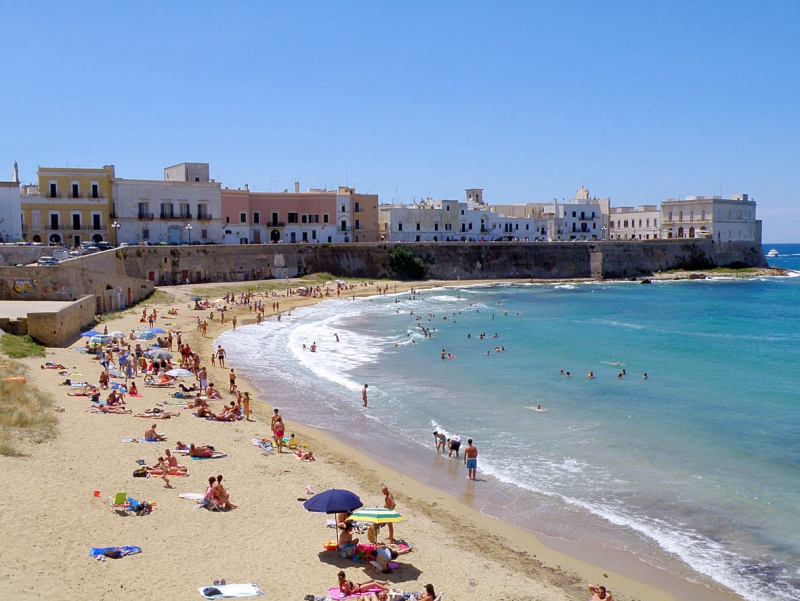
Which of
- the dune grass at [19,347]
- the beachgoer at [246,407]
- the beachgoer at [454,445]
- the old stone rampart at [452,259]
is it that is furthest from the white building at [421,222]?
the beachgoer at [454,445]

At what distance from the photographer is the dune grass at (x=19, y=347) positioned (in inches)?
802

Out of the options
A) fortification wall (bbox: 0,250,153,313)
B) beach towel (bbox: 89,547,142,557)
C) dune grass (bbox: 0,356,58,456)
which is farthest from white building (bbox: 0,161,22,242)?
beach towel (bbox: 89,547,142,557)

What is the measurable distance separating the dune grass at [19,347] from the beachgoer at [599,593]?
16.6m

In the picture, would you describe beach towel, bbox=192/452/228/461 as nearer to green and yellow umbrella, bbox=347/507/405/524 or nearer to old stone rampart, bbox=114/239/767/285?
green and yellow umbrella, bbox=347/507/405/524

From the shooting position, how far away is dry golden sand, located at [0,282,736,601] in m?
8.69

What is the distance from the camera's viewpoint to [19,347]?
68.9ft

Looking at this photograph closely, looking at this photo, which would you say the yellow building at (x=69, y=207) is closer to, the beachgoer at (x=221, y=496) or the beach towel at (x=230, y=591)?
the beachgoer at (x=221, y=496)

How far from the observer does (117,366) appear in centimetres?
2223

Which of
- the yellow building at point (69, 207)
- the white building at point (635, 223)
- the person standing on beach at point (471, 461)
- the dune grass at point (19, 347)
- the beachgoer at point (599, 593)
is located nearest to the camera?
the beachgoer at point (599, 593)

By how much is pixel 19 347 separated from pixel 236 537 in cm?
1359

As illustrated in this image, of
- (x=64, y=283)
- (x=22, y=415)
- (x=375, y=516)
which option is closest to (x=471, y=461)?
(x=375, y=516)

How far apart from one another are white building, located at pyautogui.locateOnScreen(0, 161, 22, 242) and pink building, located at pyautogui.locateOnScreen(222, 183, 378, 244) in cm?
1541

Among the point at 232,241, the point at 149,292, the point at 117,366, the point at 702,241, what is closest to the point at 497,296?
the point at 232,241

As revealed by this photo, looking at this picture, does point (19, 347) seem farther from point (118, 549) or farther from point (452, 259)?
point (452, 259)
